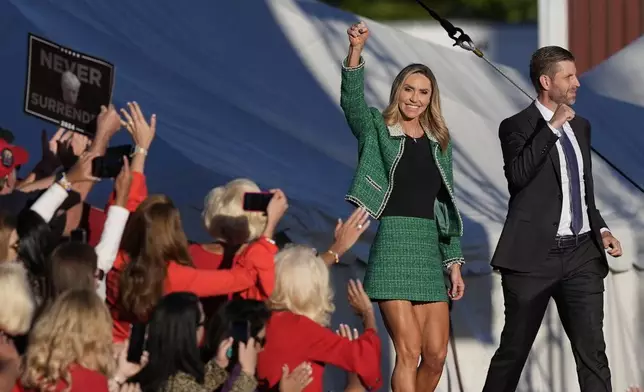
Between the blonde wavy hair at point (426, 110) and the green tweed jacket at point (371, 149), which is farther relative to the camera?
the blonde wavy hair at point (426, 110)

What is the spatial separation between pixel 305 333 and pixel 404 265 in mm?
639

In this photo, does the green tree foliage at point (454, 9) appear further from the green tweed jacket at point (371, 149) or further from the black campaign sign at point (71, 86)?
the green tweed jacket at point (371, 149)

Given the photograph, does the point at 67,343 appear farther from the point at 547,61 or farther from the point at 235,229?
the point at 547,61

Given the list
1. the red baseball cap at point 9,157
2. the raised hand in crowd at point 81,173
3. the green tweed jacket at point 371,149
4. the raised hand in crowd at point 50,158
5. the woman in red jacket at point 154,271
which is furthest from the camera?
the raised hand in crowd at point 50,158

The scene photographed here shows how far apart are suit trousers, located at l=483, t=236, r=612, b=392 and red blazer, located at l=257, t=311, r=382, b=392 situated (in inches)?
27.6

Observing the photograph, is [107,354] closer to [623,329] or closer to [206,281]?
[206,281]

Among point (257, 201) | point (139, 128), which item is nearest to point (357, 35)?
point (257, 201)

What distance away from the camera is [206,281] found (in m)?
6.69

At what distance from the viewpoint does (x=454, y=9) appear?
105 ft

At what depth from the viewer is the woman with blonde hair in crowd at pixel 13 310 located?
6.07 metres

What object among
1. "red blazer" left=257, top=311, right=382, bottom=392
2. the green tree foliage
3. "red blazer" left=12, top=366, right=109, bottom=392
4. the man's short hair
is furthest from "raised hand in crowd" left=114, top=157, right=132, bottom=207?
the green tree foliage

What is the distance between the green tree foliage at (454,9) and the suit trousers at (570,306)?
24.3 meters

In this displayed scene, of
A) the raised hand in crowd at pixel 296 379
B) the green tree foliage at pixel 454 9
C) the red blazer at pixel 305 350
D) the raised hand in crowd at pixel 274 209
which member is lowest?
the raised hand in crowd at pixel 296 379

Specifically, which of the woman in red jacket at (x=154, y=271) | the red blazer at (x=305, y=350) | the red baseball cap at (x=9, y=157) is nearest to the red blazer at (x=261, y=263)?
the woman in red jacket at (x=154, y=271)
